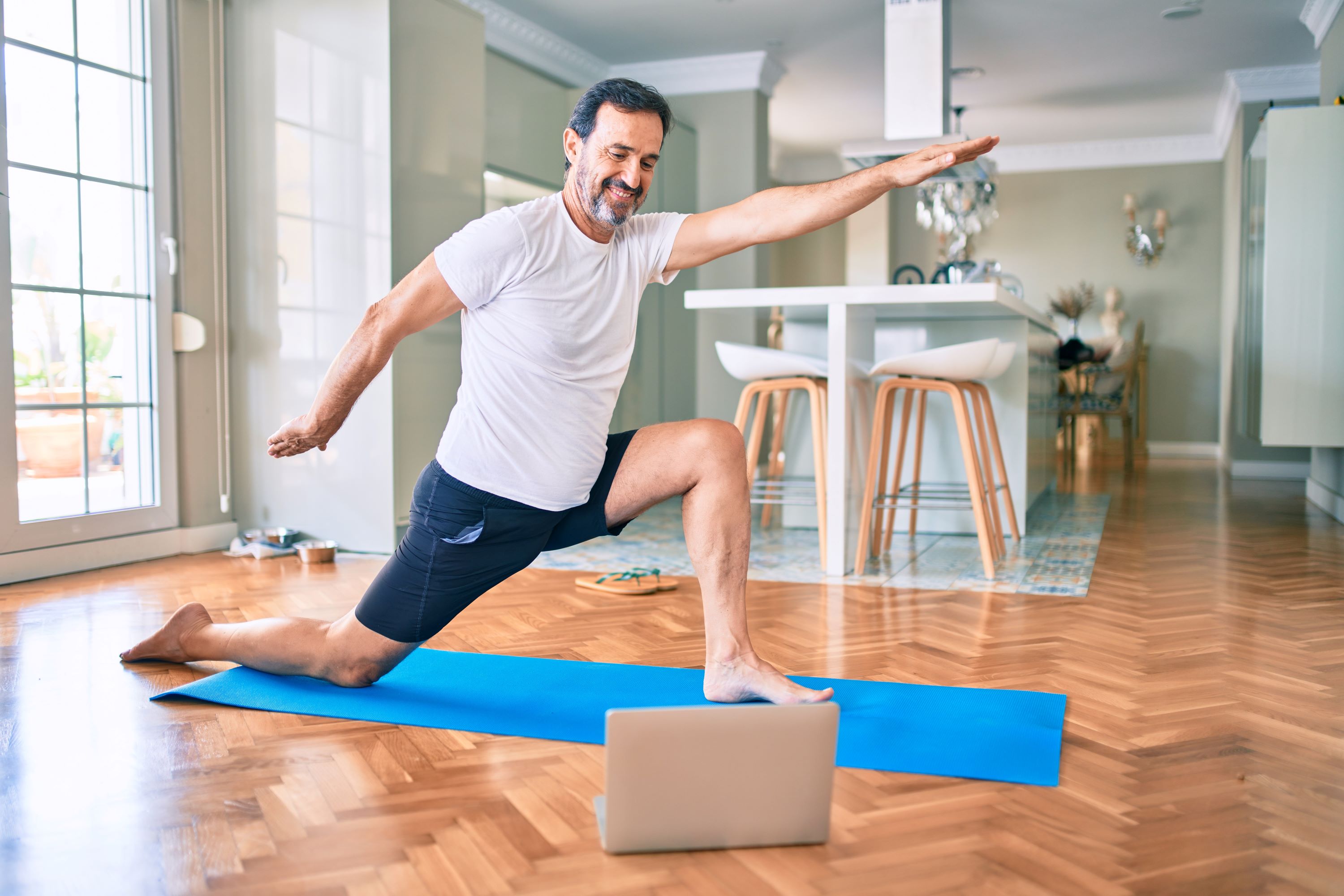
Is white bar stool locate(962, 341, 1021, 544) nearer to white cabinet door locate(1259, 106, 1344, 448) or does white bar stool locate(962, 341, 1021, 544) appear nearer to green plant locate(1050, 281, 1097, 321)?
white cabinet door locate(1259, 106, 1344, 448)

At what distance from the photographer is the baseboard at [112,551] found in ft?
11.3

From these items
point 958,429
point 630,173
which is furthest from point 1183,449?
point 630,173

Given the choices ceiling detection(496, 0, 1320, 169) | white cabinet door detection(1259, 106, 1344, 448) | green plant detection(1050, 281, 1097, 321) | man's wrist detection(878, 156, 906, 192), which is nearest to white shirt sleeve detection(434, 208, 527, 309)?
man's wrist detection(878, 156, 906, 192)

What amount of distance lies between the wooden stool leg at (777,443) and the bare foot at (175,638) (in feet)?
8.63

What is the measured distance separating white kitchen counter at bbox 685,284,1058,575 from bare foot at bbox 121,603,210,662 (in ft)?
6.36

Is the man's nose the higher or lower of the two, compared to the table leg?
higher

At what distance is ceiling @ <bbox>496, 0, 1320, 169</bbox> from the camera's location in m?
5.81

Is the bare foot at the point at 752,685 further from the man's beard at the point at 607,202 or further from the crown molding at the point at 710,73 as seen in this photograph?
the crown molding at the point at 710,73

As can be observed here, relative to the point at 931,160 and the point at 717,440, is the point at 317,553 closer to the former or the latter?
the point at 717,440

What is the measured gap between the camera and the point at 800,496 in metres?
4.51

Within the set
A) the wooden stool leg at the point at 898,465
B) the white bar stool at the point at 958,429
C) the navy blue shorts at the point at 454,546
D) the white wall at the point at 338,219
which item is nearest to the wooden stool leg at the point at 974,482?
the white bar stool at the point at 958,429

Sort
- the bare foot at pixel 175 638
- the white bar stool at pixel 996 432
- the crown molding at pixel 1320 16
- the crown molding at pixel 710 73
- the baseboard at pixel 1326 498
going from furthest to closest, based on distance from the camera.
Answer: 1. the crown molding at pixel 710 73
2. the crown molding at pixel 1320 16
3. the baseboard at pixel 1326 498
4. the white bar stool at pixel 996 432
5. the bare foot at pixel 175 638

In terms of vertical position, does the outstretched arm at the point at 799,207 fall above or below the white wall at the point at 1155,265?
below

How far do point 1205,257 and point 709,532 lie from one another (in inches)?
348
